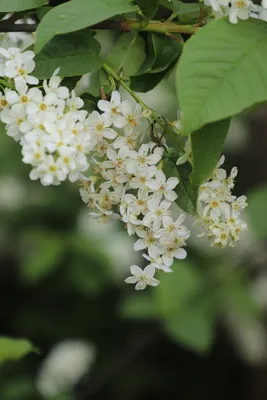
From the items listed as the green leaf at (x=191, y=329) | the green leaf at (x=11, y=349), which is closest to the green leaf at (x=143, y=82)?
Answer: the green leaf at (x=11, y=349)

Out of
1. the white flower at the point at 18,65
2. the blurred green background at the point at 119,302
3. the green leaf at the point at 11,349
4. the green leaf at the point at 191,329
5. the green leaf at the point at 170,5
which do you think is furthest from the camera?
the blurred green background at the point at 119,302

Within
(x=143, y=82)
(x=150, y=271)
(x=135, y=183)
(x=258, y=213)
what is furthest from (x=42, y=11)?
(x=258, y=213)

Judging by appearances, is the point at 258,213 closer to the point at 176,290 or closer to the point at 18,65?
the point at 176,290

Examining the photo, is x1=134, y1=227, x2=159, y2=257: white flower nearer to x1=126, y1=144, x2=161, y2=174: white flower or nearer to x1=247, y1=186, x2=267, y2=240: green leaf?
x1=126, y1=144, x2=161, y2=174: white flower

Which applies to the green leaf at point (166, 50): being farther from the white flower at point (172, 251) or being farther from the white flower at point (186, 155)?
the white flower at point (172, 251)

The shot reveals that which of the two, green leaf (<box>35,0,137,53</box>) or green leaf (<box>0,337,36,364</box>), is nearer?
green leaf (<box>35,0,137,53</box>)

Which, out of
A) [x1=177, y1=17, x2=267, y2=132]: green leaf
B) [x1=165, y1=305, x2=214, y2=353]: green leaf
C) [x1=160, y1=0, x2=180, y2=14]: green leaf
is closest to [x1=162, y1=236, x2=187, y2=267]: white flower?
[x1=177, y1=17, x2=267, y2=132]: green leaf
